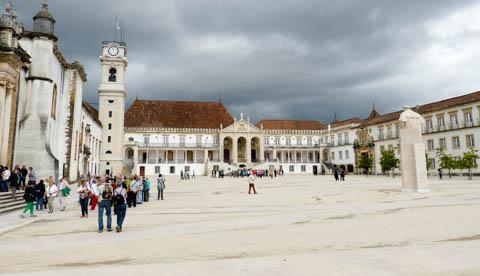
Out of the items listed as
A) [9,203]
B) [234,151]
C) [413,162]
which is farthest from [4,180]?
[234,151]

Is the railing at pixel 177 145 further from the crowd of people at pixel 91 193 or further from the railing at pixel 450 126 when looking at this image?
the crowd of people at pixel 91 193

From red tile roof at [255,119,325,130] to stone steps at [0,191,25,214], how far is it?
58302mm

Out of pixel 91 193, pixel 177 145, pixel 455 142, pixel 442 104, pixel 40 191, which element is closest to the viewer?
pixel 91 193

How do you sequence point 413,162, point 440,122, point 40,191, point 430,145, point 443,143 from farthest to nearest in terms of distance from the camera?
point 430,145
point 440,122
point 443,143
point 413,162
point 40,191

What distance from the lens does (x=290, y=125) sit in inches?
2795

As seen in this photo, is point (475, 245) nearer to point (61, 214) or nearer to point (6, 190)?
point (61, 214)

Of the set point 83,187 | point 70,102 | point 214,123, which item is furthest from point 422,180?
point 214,123

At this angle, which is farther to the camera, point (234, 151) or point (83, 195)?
point (234, 151)

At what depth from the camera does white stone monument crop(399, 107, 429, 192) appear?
16.0m

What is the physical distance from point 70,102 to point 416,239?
1016 inches

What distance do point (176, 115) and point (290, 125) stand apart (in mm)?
25044

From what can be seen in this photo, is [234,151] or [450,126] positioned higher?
[450,126]

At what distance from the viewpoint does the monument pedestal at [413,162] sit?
628 inches

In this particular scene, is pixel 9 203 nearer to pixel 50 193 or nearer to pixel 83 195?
pixel 50 193
